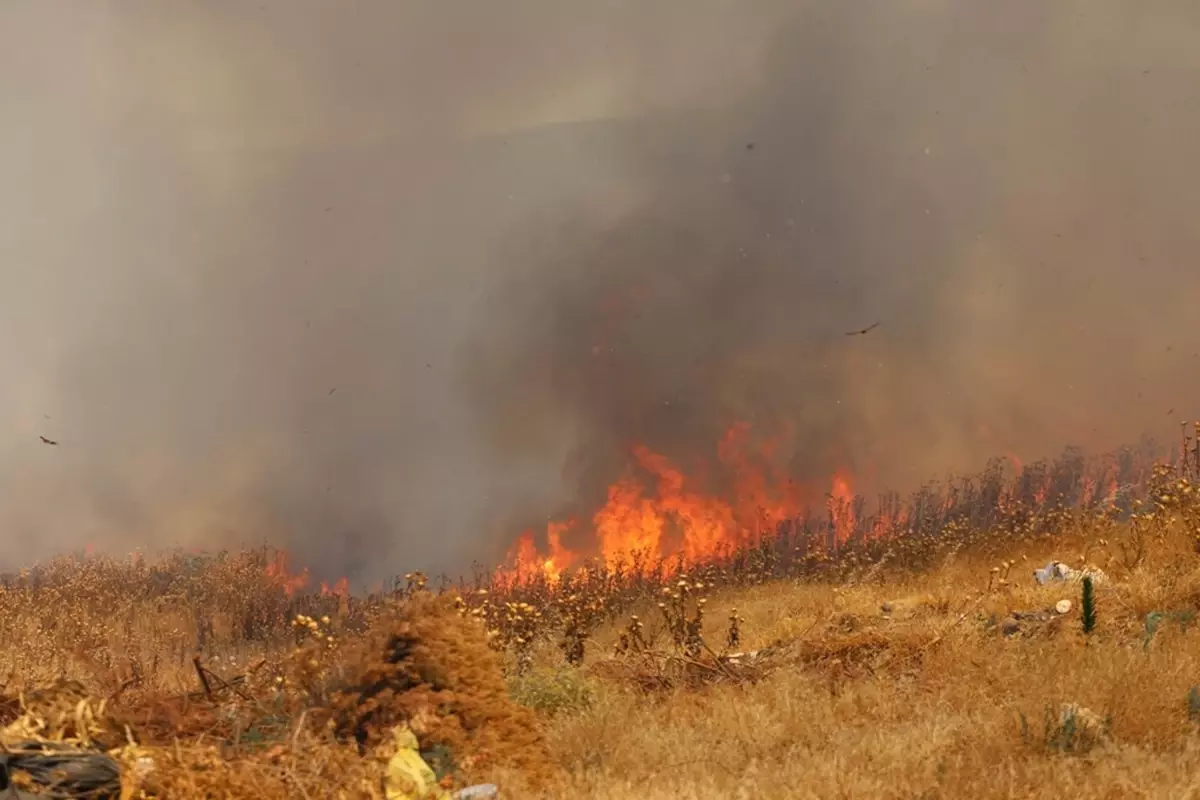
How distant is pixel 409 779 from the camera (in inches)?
154

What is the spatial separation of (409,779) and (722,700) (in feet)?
10.2

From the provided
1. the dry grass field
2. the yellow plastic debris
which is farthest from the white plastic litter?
the yellow plastic debris

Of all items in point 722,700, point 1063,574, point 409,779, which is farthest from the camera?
point 1063,574

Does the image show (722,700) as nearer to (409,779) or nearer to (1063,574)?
(409,779)

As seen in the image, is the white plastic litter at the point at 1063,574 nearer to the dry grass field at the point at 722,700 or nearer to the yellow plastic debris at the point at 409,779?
the dry grass field at the point at 722,700

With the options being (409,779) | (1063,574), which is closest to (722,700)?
(409,779)

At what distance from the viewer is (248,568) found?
635 inches

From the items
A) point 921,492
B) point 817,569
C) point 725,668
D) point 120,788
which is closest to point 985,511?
Result: point 921,492

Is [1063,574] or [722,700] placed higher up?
[1063,574]

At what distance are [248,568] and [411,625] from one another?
12283 mm

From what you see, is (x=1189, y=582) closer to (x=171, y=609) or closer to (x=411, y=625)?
(x=411, y=625)

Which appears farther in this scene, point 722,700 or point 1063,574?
point 1063,574

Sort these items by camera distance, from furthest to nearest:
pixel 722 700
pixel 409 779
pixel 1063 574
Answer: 1. pixel 1063 574
2. pixel 722 700
3. pixel 409 779

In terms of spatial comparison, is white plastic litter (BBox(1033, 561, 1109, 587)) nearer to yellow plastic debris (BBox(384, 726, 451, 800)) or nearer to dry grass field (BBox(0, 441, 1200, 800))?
dry grass field (BBox(0, 441, 1200, 800))
